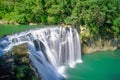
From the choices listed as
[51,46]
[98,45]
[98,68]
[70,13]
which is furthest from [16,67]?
[70,13]

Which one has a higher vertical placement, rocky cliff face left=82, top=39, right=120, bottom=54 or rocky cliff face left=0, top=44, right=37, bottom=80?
rocky cliff face left=0, top=44, right=37, bottom=80

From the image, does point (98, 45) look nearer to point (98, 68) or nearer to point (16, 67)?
point (98, 68)

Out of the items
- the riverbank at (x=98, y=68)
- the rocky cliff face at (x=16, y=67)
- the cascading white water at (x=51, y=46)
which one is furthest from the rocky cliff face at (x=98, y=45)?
the rocky cliff face at (x=16, y=67)

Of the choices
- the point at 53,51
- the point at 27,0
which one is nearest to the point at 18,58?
the point at 53,51

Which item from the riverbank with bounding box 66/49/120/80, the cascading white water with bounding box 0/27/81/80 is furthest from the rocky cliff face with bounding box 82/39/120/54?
the cascading white water with bounding box 0/27/81/80

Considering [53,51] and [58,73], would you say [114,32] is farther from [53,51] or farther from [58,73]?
[58,73]

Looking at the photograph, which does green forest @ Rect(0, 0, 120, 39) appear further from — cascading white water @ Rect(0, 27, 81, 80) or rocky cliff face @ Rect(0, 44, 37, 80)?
rocky cliff face @ Rect(0, 44, 37, 80)
